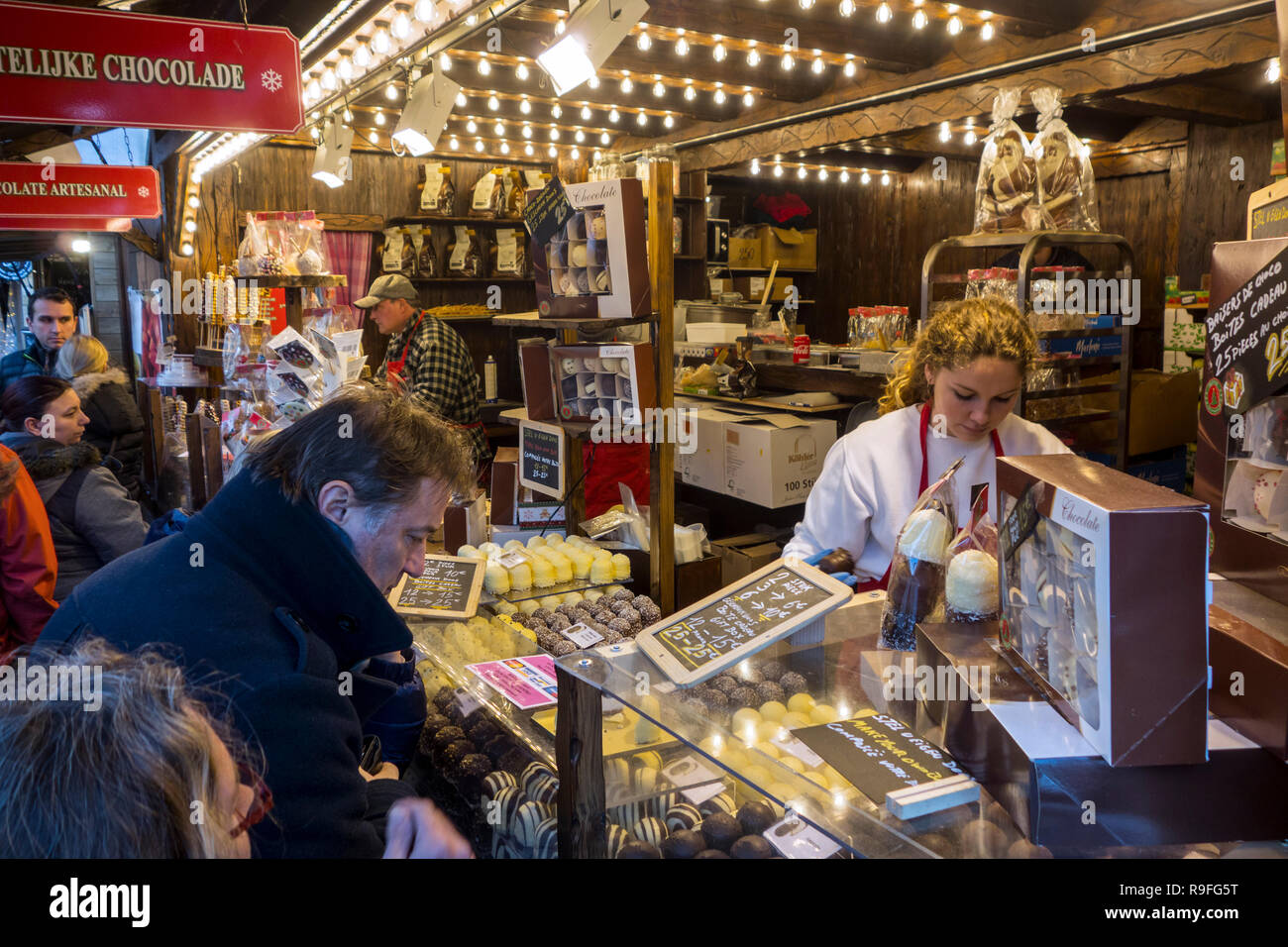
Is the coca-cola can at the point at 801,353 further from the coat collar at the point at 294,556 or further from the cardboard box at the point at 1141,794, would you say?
the cardboard box at the point at 1141,794

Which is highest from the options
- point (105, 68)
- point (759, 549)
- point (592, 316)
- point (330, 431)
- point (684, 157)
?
point (684, 157)

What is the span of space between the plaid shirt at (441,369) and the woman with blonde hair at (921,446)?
12.9 feet

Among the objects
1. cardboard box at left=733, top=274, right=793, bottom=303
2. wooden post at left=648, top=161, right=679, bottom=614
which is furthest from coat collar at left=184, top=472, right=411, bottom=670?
cardboard box at left=733, top=274, right=793, bottom=303

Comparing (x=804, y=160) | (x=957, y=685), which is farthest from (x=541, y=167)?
(x=957, y=685)

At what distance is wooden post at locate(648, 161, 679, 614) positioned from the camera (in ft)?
10.7

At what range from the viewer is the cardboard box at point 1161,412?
4504mm

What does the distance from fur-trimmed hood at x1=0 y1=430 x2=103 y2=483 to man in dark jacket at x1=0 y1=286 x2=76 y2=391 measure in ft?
8.80

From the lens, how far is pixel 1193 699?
0.99 metres

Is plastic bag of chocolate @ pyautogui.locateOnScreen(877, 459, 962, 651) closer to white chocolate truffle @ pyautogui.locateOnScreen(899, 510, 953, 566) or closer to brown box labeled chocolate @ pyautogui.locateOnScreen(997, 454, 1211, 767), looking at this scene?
white chocolate truffle @ pyautogui.locateOnScreen(899, 510, 953, 566)

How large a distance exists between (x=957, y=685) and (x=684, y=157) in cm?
771

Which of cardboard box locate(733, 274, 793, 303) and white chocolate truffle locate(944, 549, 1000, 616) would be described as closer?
white chocolate truffle locate(944, 549, 1000, 616)

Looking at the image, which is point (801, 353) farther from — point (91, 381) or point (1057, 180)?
point (91, 381)

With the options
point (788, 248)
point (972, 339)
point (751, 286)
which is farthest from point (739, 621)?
point (788, 248)
